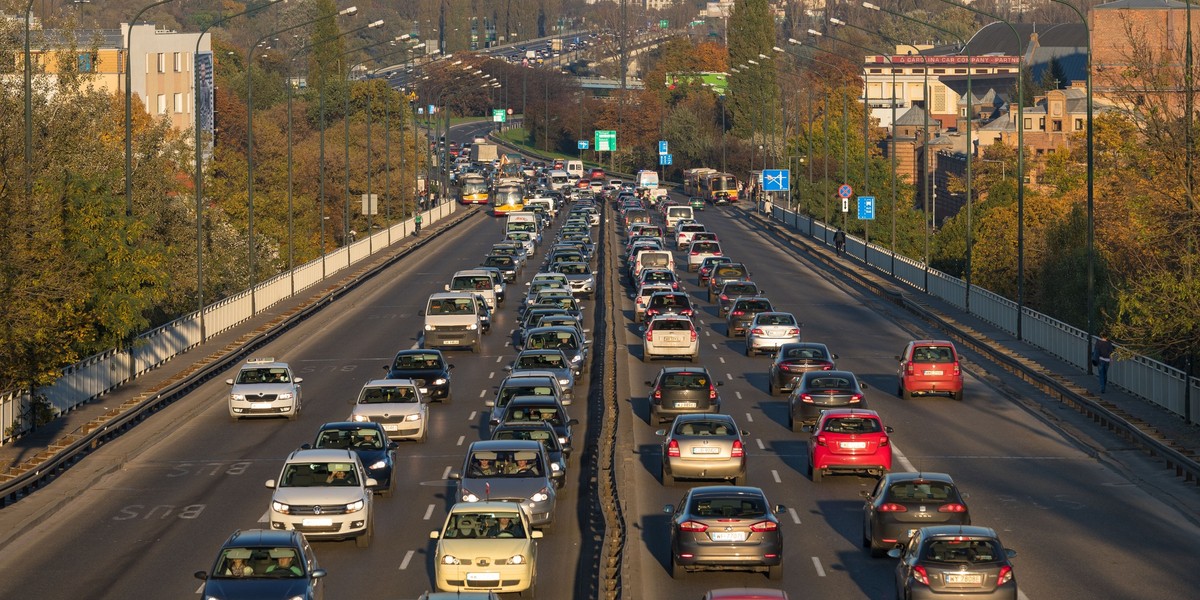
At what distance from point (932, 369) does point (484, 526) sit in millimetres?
21733

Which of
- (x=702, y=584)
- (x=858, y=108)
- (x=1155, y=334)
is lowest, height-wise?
(x=702, y=584)

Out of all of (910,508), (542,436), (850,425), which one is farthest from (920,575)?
(542,436)

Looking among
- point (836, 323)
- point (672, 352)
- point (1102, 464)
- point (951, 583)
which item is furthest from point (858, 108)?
point (951, 583)

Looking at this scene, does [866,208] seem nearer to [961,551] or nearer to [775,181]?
[775,181]

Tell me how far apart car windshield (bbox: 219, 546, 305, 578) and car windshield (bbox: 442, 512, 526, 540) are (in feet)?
8.31

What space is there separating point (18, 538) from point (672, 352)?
24.7 m

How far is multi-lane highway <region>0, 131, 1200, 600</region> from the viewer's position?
78.5 ft

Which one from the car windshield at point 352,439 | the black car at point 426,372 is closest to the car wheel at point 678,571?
the car windshield at point 352,439

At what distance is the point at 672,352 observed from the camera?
49438mm

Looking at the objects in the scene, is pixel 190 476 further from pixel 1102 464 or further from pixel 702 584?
pixel 1102 464

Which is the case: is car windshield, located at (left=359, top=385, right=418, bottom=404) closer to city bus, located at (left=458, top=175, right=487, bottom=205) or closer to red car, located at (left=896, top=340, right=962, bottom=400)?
red car, located at (left=896, top=340, right=962, bottom=400)

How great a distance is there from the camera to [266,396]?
39.8 m

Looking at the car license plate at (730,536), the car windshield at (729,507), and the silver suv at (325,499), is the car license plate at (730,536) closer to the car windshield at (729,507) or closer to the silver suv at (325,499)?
the car windshield at (729,507)

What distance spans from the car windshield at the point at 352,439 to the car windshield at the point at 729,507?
8633mm
